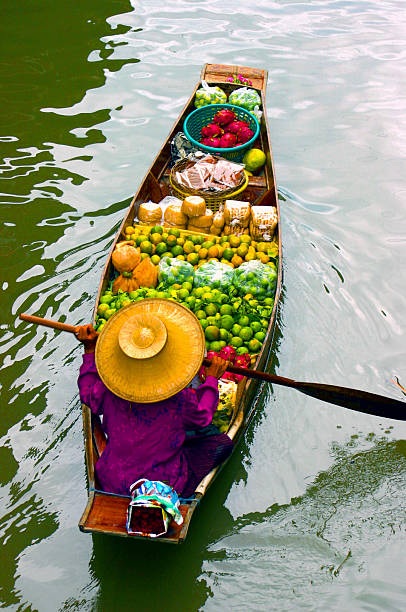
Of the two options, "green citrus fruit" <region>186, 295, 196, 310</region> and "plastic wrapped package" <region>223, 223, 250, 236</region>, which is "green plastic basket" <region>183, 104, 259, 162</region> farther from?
"green citrus fruit" <region>186, 295, 196, 310</region>

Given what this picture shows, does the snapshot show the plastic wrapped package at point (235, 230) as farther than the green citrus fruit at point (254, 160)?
No

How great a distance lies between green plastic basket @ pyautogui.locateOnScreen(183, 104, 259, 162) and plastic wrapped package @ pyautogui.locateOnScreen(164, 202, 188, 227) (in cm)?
110

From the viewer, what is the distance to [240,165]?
229 inches

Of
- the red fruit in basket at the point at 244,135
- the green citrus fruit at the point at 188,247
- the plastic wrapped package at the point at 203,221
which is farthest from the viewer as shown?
the red fruit in basket at the point at 244,135

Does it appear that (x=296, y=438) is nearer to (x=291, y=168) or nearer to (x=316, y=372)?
(x=316, y=372)

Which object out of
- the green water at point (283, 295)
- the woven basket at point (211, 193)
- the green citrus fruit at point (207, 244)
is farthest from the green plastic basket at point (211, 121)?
the green citrus fruit at point (207, 244)

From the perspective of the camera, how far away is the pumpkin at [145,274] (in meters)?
4.64

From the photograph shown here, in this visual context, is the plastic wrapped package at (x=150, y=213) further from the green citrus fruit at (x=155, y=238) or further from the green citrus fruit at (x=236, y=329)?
the green citrus fruit at (x=236, y=329)

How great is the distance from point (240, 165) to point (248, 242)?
3.79ft

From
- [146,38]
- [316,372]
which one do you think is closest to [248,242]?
[316,372]

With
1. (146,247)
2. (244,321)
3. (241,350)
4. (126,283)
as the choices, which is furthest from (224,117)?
(241,350)

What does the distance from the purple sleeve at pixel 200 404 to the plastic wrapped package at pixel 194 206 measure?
7.49ft

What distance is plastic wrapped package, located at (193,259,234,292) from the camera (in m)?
4.60

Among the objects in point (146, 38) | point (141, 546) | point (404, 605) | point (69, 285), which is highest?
point (146, 38)
